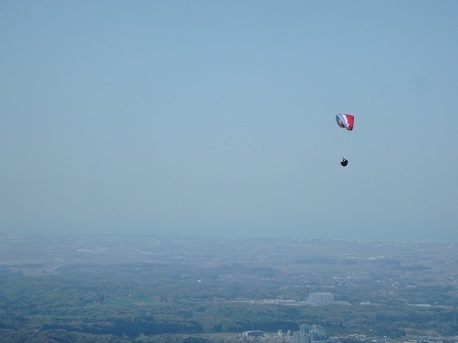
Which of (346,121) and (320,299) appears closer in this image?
(346,121)

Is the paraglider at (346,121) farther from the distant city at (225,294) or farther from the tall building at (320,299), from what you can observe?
the tall building at (320,299)

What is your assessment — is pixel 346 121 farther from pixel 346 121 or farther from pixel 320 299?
pixel 320 299

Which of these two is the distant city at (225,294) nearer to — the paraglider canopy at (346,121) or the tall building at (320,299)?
the tall building at (320,299)

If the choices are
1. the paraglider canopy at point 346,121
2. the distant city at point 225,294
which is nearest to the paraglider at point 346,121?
the paraglider canopy at point 346,121

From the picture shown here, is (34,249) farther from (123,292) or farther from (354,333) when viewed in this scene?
(354,333)

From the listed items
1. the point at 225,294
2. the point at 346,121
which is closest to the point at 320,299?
the point at 225,294

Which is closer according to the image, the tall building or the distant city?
the distant city

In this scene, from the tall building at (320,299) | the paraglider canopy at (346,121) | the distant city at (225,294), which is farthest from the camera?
the tall building at (320,299)

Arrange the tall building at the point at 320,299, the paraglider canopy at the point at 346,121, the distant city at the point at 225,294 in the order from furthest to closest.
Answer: the tall building at the point at 320,299 < the distant city at the point at 225,294 < the paraglider canopy at the point at 346,121

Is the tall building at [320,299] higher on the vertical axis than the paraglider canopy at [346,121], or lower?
lower

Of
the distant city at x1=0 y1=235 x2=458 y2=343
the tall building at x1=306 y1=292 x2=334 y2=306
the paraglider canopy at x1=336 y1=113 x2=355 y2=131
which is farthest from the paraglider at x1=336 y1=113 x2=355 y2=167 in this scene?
the tall building at x1=306 y1=292 x2=334 y2=306

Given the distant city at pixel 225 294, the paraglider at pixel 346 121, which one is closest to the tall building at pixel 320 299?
the distant city at pixel 225 294

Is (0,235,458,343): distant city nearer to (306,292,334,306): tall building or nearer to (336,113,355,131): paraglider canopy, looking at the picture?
(306,292,334,306): tall building

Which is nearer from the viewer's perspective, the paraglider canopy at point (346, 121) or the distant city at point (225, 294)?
the paraglider canopy at point (346, 121)
